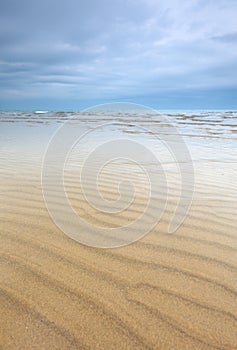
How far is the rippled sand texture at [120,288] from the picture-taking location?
142cm

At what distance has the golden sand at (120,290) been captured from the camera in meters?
1.42

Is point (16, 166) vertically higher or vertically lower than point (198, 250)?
higher

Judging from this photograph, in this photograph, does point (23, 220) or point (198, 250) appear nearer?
point (198, 250)

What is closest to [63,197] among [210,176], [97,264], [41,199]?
[41,199]

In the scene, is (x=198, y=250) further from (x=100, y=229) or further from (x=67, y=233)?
(x=67, y=233)

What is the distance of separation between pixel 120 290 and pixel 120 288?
0.07 feet

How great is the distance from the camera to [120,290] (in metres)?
1.75

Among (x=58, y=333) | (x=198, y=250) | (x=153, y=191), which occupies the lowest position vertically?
(x=58, y=333)

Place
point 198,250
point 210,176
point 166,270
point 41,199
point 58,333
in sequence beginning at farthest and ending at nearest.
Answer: point 210,176 → point 41,199 → point 198,250 → point 166,270 → point 58,333

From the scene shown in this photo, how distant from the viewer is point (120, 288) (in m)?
1.77

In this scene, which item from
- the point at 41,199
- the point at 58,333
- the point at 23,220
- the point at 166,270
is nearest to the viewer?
the point at 58,333

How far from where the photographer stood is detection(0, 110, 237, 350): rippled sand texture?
1.42m

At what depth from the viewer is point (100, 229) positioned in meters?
2.60

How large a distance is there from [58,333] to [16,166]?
434 cm
